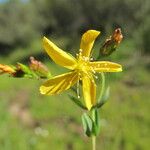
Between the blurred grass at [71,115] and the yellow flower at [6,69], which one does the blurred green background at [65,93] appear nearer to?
the blurred grass at [71,115]

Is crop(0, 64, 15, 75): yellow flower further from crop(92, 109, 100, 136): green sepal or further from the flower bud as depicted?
crop(92, 109, 100, 136): green sepal

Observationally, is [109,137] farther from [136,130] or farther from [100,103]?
[100,103]

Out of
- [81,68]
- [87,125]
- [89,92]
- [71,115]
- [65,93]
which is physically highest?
[71,115]

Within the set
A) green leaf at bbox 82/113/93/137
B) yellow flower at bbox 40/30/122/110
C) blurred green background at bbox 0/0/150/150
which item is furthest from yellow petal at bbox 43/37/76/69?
blurred green background at bbox 0/0/150/150

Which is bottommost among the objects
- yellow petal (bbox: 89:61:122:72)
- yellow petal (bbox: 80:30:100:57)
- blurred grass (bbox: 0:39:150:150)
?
yellow petal (bbox: 89:61:122:72)

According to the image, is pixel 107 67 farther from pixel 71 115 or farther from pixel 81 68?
pixel 71 115

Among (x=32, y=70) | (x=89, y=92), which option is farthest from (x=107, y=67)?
(x=32, y=70)

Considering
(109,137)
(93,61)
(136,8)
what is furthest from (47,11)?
(93,61)
